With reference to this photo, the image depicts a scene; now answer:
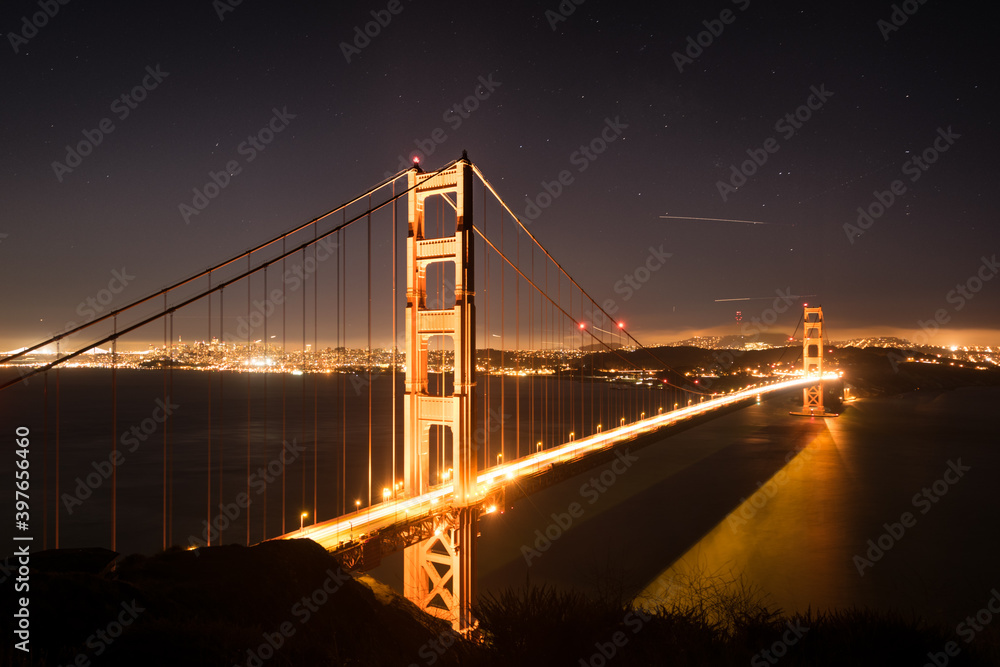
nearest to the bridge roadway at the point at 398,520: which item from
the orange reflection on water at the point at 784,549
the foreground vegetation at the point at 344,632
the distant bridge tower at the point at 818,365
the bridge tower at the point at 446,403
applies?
the bridge tower at the point at 446,403

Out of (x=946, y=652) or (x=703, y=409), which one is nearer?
(x=946, y=652)

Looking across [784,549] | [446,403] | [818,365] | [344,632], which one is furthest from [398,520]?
[818,365]

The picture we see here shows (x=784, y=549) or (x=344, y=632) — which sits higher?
(x=344, y=632)

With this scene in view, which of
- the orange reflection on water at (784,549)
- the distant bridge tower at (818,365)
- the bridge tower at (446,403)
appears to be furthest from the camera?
the distant bridge tower at (818,365)

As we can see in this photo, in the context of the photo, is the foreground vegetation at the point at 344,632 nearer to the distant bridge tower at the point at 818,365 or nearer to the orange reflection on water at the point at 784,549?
the orange reflection on water at the point at 784,549

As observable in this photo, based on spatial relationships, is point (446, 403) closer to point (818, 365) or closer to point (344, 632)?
point (344, 632)

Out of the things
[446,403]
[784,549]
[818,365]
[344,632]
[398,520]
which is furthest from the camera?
[818,365]

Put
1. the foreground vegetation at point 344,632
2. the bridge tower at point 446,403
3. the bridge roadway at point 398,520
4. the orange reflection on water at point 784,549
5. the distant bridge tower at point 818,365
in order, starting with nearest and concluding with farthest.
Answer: the foreground vegetation at point 344,632 < the bridge roadway at point 398,520 < the bridge tower at point 446,403 < the orange reflection on water at point 784,549 < the distant bridge tower at point 818,365

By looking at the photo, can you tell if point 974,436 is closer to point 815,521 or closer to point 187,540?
point 815,521

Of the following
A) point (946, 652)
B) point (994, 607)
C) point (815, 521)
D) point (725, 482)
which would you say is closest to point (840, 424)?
point (725, 482)
